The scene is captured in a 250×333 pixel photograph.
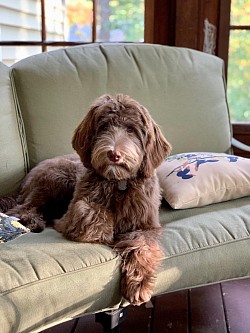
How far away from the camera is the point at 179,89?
102 inches

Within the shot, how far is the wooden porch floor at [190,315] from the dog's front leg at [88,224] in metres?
0.67

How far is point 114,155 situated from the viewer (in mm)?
1669

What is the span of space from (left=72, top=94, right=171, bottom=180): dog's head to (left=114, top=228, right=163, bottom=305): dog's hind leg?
23 cm

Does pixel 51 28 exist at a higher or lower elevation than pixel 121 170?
higher

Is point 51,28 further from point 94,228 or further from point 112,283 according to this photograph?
point 112,283

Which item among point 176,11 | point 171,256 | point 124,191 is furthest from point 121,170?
point 176,11

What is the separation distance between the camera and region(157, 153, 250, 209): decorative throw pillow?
209 centimetres

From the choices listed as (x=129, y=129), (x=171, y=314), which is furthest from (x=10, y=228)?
(x=171, y=314)

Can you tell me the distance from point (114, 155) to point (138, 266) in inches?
14.1

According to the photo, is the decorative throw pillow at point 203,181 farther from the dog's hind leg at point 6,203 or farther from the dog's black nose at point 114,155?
the dog's hind leg at point 6,203

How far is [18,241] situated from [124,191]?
0.41 metres

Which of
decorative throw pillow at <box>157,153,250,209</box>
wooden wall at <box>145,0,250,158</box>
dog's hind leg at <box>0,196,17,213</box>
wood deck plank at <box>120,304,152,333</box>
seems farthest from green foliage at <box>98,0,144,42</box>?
wood deck plank at <box>120,304,152,333</box>

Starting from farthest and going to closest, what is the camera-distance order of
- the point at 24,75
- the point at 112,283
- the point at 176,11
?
1. the point at 176,11
2. the point at 24,75
3. the point at 112,283

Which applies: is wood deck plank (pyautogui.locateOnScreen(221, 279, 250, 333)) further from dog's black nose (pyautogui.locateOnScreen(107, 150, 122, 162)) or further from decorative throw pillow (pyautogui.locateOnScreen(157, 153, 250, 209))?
dog's black nose (pyautogui.locateOnScreen(107, 150, 122, 162))
